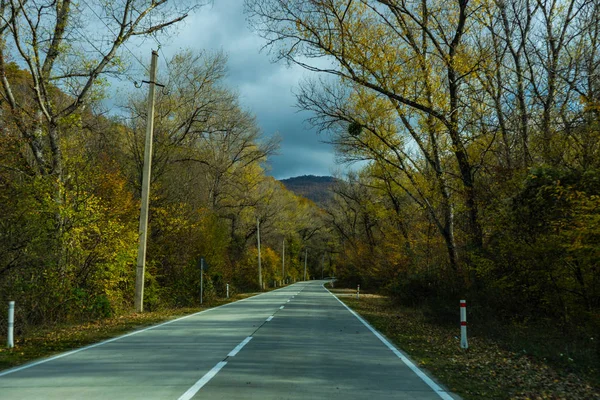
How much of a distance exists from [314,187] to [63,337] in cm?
11988

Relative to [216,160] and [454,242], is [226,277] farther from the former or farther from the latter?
[454,242]

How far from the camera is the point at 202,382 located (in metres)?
7.04

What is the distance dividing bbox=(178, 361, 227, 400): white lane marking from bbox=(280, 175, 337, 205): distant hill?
1701 inches

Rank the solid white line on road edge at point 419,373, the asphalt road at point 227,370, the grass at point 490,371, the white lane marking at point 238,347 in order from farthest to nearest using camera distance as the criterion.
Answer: the white lane marking at point 238,347 < the grass at point 490,371 < the solid white line on road edge at point 419,373 < the asphalt road at point 227,370

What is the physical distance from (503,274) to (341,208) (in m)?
45.5

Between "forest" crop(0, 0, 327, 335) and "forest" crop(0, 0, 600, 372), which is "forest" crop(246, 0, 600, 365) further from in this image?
"forest" crop(0, 0, 327, 335)

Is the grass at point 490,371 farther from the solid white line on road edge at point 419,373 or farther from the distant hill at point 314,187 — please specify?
the distant hill at point 314,187

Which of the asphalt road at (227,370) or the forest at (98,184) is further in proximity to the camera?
the forest at (98,184)

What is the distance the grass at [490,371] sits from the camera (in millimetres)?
6922

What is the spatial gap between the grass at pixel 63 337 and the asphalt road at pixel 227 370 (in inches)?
21.5

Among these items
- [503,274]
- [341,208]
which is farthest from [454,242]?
[341,208]

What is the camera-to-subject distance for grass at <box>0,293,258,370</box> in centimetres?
950

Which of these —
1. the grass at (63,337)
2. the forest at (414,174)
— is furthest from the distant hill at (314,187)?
the grass at (63,337)

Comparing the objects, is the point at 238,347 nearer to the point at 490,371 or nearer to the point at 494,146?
the point at 490,371
